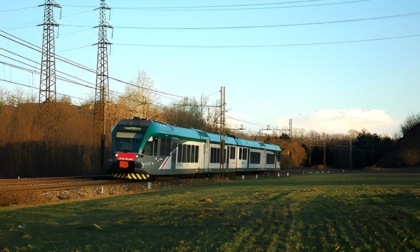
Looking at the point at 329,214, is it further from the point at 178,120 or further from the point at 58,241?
the point at 178,120

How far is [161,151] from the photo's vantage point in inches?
1249

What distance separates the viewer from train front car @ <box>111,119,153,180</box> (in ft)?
98.0

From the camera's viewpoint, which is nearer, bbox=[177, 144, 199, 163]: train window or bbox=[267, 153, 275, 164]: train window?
bbox=[177, 144, 199, 163]: train window

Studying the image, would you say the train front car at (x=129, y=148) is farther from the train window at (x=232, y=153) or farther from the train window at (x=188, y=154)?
the train window at (x=232, y=153)

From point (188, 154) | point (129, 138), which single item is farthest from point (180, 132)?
point (129, 138)

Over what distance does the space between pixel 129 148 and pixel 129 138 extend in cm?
68

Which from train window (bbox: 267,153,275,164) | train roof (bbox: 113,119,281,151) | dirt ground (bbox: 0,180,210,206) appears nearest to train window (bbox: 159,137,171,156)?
train roof (bbox: 113,119,281,151)

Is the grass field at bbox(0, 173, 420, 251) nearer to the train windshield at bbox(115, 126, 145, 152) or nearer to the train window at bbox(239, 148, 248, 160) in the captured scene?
the train windshield at bbox(115, 126, 145, 152)

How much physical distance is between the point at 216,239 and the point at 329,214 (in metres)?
4.57

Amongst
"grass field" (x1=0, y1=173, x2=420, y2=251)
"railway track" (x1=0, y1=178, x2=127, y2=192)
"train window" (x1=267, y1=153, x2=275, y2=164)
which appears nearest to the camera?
"grass field" (x1=0, y1=173, x2=420, y2=251)

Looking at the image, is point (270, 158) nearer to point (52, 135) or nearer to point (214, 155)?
point (214, 155)

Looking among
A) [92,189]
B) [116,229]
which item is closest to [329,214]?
[116,229]

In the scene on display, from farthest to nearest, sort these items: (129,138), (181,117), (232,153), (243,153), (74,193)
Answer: (181,117) < (243,153) < (232,153) < (129,138) < (74,193)

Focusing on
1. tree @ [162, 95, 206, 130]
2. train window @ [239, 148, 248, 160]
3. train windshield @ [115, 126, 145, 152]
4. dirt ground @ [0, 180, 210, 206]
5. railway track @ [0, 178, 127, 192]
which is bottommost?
dirt ground @ [0, 180, 210, 206]
